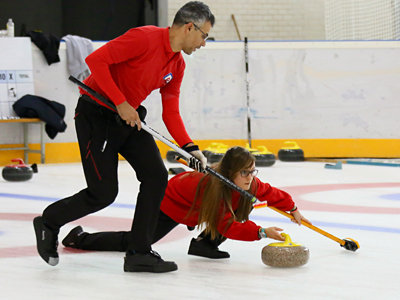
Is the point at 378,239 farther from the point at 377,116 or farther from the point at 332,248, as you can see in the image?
the point at 377,116

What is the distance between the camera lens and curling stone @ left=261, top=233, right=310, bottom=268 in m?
2.06

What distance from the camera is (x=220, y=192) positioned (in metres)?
2.14

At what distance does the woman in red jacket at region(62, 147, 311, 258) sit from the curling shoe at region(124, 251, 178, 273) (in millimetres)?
220

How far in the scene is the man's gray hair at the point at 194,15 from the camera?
2.05 meters

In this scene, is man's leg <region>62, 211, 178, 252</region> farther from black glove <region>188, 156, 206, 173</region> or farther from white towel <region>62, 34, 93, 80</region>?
white towel <region>62, 34, 93, 80</region>

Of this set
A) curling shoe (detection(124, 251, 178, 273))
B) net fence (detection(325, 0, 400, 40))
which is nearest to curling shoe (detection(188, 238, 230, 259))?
curling shoe (detection(124, 251, 178, 273))

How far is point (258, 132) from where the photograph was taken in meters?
7.73

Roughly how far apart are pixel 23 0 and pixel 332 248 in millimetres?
9221

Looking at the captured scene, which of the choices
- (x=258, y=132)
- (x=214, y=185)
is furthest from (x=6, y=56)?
(x=214, y=185)

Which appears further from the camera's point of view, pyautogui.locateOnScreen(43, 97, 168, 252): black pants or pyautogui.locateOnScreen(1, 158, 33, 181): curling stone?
pyautogui.locateOnScreen(1, 158, 33, 181): curling stone

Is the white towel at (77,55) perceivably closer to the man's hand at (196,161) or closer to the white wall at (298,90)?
the white wall at (298,90)

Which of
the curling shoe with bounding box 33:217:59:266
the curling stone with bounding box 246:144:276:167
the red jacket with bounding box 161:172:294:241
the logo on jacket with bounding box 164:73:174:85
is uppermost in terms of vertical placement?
the logo on jacket with bounding box 164:73:174:85

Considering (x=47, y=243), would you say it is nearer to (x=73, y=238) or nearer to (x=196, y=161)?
(x=73, y=238)

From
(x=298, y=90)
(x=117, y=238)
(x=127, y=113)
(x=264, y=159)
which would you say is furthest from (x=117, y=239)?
(x=298, y=90)
